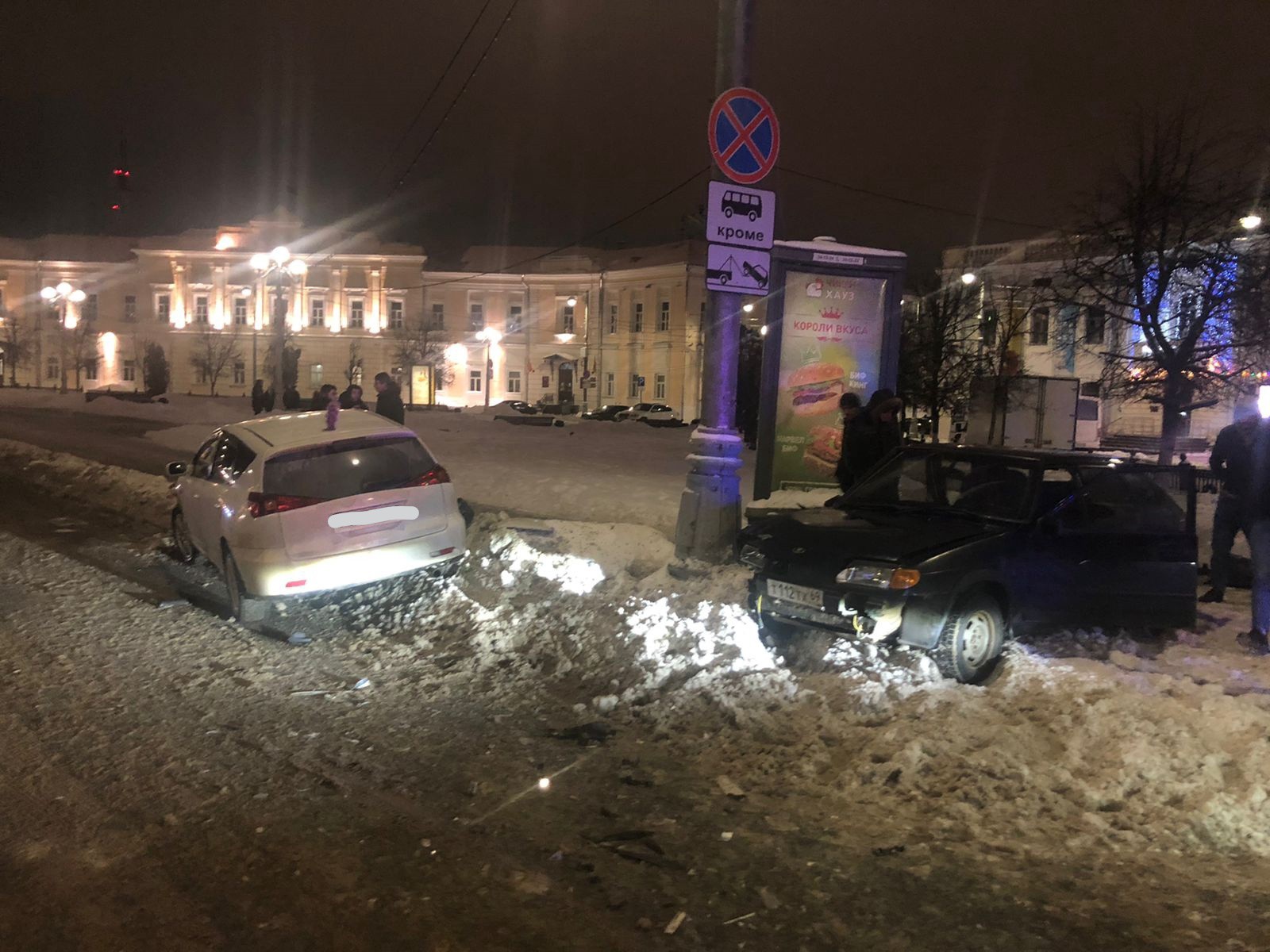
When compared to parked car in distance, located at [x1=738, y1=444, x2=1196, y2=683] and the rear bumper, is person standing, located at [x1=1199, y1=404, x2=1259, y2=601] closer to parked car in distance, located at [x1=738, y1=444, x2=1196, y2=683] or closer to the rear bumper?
parked car in distance, located at [x1=738, y1=444, x2=1196, y2=683]

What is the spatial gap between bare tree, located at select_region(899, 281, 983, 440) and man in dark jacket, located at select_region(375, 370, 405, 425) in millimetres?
19971

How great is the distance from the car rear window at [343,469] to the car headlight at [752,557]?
2.93 meters

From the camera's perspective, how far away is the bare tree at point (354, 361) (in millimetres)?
67438

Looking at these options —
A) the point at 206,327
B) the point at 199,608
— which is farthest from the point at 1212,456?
the point at 206,327

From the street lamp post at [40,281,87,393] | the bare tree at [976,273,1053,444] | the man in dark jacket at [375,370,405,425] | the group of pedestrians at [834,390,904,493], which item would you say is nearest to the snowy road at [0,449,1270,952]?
the group of pedestrians at [834,390,904,493]

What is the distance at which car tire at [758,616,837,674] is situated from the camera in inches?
255

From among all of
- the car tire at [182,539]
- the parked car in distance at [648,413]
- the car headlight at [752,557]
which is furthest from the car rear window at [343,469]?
the parked car in distance at [648,413]

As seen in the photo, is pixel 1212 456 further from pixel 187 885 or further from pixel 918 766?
pixel 187 885

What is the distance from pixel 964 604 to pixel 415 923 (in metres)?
3.79

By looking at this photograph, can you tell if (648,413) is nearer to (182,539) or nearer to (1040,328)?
(1040,328)

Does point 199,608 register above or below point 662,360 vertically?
below

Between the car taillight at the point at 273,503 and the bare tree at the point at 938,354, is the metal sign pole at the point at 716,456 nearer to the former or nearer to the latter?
the car taillight at the point at 273,503

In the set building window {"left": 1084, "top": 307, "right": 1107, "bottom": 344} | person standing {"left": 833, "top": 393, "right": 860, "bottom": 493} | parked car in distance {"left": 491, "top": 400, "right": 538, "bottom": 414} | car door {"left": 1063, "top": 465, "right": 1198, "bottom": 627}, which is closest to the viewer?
car door {"left": 1063, "top": 465, "right": 1198, "bottom": 627}

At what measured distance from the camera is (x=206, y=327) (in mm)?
70062
